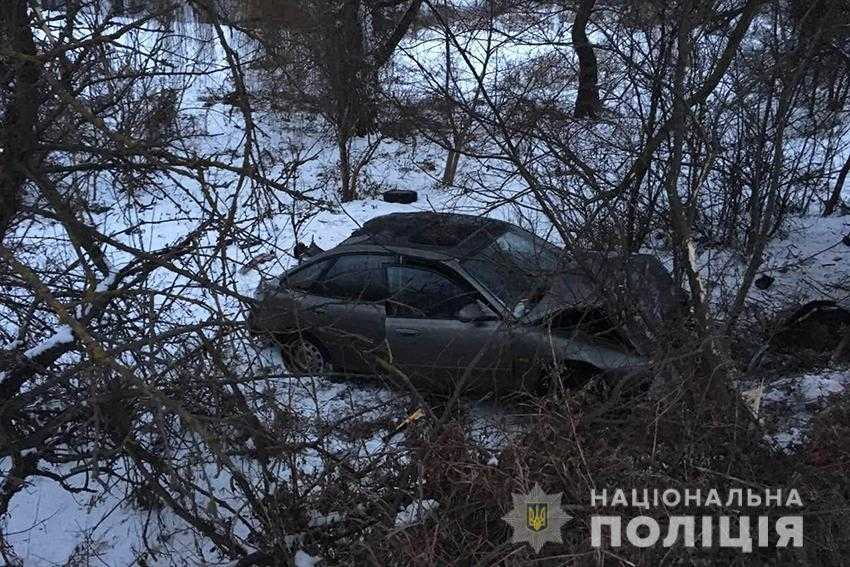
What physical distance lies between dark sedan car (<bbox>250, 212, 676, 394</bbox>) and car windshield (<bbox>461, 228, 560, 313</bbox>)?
0.04 feet

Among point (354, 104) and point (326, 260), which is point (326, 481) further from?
point (354, 104)

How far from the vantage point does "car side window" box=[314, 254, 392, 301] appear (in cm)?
611

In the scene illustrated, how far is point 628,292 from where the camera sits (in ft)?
15.0

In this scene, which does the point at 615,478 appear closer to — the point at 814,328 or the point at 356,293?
the point at 356,293

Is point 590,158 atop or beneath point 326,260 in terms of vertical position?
atop

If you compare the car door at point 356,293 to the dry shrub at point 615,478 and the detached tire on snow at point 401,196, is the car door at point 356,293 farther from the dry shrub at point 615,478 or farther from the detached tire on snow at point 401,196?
the detached tire on snow at point 401,196

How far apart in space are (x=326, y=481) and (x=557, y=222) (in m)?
2.31

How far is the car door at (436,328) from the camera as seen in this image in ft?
18.3

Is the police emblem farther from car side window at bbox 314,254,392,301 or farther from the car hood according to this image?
car side window at bbox 314,254,392,301

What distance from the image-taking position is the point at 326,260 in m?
6.43

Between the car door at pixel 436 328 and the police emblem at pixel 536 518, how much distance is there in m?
2.23

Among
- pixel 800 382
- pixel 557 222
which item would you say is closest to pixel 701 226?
pixel 800 382

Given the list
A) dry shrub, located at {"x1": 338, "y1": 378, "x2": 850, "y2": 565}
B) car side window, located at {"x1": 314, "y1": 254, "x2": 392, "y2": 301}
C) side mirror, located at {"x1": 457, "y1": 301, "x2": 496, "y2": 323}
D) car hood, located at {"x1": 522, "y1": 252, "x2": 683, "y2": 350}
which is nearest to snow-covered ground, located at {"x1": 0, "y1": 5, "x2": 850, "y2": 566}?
dry shrub, located at {"x1": 338, "y1": 378, "x2": 850, "y2": 565}

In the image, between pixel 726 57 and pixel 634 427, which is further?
pixel 726 57
